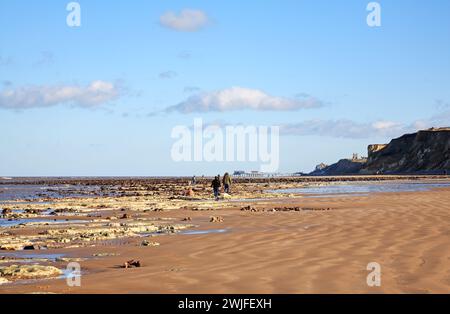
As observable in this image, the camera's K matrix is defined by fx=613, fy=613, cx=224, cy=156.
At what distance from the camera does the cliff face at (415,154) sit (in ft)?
400

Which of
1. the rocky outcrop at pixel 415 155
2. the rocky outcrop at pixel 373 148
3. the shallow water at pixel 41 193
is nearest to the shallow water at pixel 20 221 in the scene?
the shallow water at pixel 41 193

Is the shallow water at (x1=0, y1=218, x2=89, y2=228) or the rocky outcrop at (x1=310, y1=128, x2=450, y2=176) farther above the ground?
the rocky outcrop at (x1=310, y1=128, x2=450, y2=176)

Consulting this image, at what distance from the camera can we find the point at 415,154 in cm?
13200

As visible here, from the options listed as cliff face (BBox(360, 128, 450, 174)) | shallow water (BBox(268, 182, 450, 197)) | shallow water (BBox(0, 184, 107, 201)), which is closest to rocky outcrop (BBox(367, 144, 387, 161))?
cliff face (BBox(360, 128, 450, 174))

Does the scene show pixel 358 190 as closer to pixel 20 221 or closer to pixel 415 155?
pixel 20 221

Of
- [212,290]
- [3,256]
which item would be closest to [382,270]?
[212,290]

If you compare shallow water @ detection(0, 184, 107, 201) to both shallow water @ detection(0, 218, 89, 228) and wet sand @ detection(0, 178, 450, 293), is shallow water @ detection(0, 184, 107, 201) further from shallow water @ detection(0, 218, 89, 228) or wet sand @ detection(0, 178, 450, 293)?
wet sand @ detection(0, 178, 450, 293)

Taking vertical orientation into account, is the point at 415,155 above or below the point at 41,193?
above

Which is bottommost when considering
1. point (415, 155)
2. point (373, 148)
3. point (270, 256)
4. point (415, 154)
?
point (270, 256)

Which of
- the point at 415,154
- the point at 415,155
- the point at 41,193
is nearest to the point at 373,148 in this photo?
the point at 415,154

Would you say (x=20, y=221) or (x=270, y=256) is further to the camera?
(x=20, y=221)

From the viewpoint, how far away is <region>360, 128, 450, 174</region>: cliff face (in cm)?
12206

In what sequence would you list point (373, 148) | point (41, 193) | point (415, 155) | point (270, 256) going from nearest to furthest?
point (270, 256) → point (41, 193) → point (415, 155) → point (373, 148)

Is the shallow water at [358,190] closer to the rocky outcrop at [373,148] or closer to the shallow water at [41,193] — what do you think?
the shallow water at [41,193]
